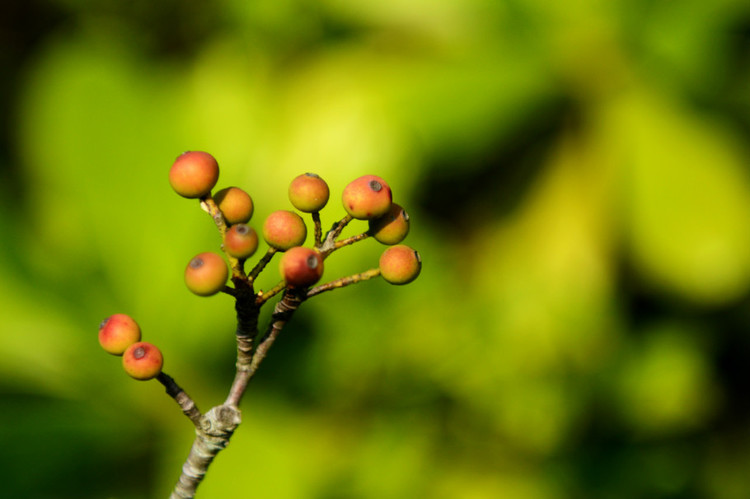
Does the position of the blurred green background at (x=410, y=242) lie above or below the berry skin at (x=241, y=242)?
above

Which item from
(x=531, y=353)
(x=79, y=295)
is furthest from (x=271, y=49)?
(x=531, y=353)

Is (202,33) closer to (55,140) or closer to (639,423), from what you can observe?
(55,140)

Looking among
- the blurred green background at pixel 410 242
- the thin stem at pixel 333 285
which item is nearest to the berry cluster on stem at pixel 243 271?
the thin stem at pixel 333 285

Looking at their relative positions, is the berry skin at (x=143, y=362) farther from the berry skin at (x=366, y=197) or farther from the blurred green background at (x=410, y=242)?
the blurred green background at (x=410, y=242)

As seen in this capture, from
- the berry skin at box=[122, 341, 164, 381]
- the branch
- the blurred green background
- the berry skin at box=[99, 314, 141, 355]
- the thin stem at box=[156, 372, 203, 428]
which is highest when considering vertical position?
the blurred green background

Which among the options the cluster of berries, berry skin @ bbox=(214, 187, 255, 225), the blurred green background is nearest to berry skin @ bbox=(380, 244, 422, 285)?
the cluster of berries

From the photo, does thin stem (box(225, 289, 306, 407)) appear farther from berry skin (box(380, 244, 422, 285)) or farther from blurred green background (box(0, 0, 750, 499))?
blurred green background (box(0, 0, 750, 499))

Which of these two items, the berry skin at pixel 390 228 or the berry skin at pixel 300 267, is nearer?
the berry skin at pixel 300 267
